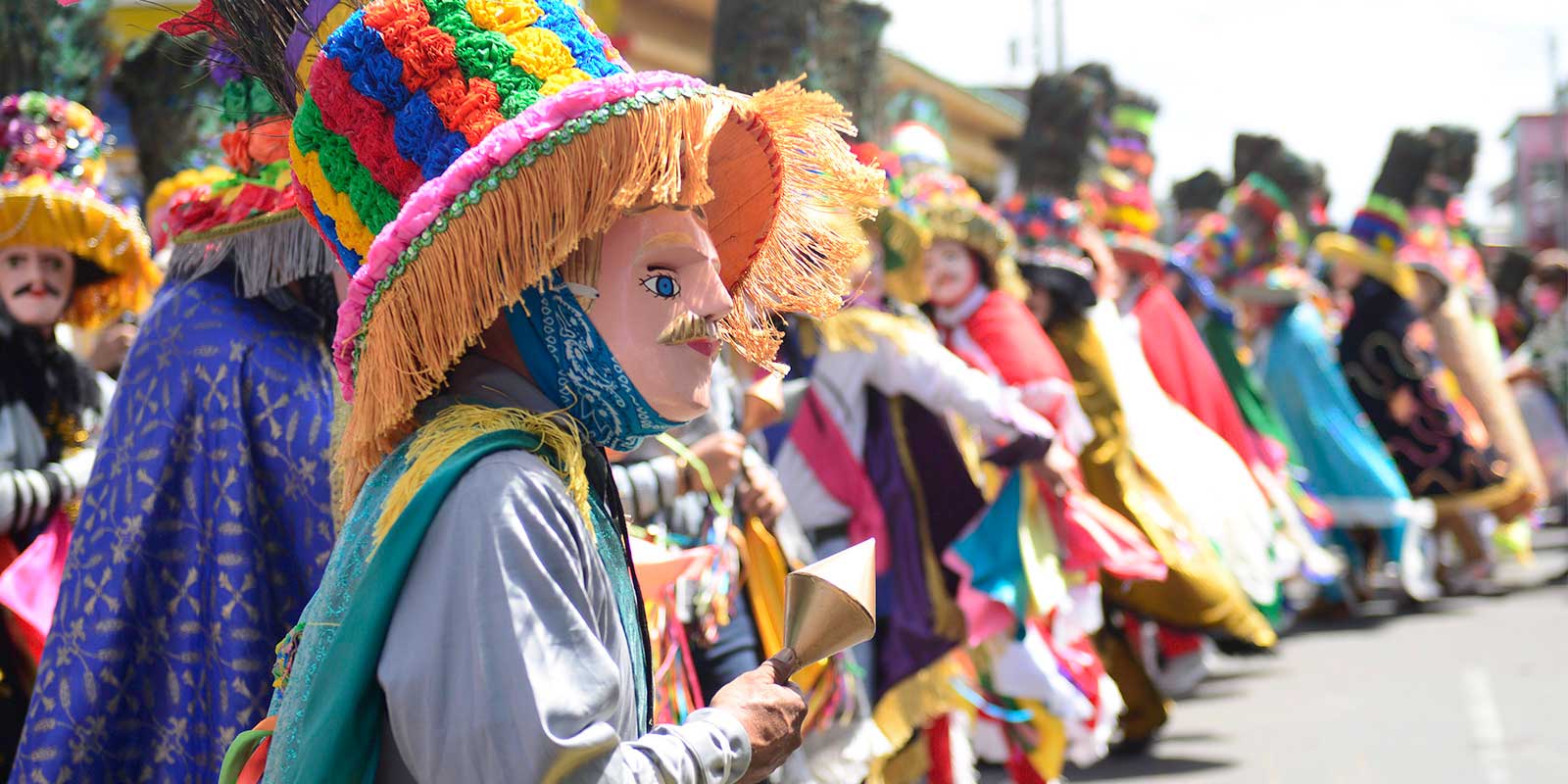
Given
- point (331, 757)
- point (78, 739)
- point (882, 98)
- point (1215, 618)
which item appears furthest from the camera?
point (1215, 618)

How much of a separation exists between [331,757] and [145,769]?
1.24m

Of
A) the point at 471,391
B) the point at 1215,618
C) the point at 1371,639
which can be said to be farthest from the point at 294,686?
the point at 1371,639

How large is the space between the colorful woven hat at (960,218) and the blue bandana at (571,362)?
4020 mm

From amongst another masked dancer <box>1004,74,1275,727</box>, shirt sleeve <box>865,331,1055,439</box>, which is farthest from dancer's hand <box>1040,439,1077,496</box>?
another masked dancer <box>1004,74,1275,727</box>

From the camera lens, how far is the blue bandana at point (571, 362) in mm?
1895

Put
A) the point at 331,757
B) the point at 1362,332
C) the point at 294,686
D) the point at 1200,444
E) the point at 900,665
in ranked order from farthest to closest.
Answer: the point at 1362,332 → the point at 1200,444 → the point at 900,665 → the point at 294,686 → the point at 331,757

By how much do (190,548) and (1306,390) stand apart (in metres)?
9.04

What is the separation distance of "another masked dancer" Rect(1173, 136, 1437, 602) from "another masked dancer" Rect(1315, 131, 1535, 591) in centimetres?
23

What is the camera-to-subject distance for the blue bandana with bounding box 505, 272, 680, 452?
6.22 ft

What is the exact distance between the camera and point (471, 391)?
1.92 metres

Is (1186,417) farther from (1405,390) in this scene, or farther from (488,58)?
(488,58)

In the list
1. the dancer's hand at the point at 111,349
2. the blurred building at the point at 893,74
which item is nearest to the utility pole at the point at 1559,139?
the blurred building at the point at 893,74

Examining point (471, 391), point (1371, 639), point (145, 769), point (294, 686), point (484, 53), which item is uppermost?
point (484, 53)

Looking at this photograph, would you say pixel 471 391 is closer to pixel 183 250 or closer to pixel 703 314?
pixel 703 314
